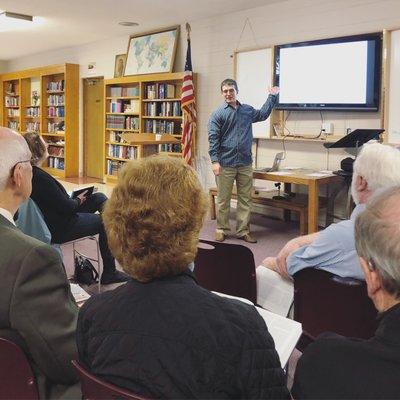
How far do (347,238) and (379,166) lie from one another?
14.5 inches

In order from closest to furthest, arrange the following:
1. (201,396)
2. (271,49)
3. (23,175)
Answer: (201,396) < (23,175) < (271,49)

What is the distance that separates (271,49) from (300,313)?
4705 mm

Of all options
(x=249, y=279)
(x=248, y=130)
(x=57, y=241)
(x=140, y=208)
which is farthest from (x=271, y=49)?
(x=140, y=208)

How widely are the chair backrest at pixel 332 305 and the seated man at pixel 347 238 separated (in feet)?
0.14

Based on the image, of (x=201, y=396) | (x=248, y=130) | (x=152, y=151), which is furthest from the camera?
(x=152, y=151)

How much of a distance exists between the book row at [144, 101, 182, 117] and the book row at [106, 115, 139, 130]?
0.36m

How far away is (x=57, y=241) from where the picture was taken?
3.33 metres

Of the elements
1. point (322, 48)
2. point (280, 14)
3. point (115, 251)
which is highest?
point (280, 14)

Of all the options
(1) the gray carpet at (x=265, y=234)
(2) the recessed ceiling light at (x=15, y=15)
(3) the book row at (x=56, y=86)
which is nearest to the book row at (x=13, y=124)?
(3) the book row at (x=56, y=86)

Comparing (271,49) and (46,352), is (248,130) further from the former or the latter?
(46,352)

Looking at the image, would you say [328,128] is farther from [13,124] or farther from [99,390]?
[13,124]

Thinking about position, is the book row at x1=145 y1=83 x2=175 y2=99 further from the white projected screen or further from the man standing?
the man standing

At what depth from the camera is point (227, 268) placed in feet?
7.36

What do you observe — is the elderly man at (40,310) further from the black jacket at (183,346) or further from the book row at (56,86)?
the book row at (56,86)
